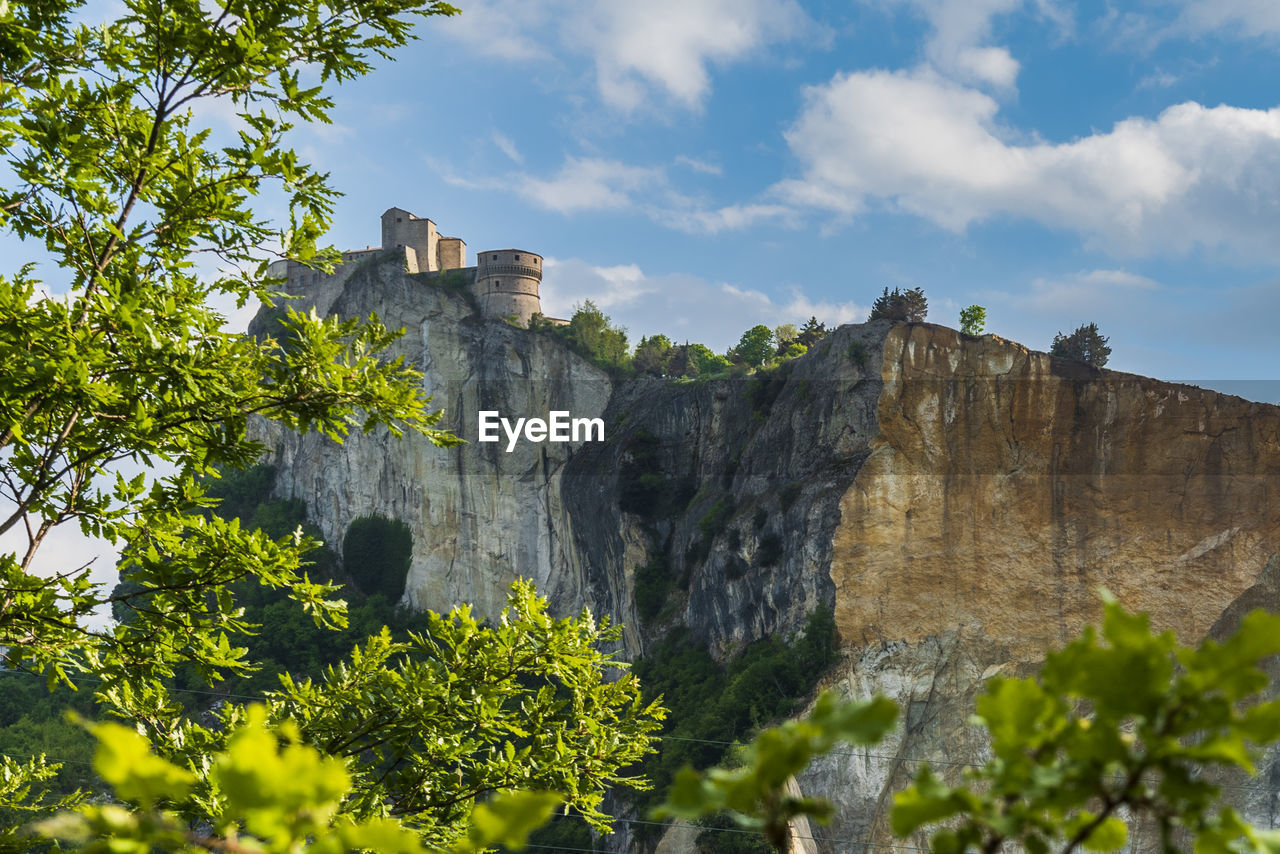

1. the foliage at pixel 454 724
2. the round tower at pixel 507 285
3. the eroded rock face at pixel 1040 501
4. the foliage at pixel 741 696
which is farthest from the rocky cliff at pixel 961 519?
the round tower at pixel 507 285

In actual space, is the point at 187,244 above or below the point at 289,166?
below

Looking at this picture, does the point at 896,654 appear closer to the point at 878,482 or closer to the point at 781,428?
the point at 878,482

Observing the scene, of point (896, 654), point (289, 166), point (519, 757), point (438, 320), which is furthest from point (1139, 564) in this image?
point (438, 320)

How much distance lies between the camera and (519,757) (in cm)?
619

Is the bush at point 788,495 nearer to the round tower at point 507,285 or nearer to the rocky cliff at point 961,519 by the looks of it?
the rocky cliff at point 961,519

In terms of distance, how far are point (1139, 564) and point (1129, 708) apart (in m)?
26.4

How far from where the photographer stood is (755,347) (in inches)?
1950

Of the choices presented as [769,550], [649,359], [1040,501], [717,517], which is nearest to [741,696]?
[769,550]

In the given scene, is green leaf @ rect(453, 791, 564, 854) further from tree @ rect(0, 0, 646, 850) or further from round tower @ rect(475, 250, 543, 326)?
round tower @ rect(475, 250, 543, 326)

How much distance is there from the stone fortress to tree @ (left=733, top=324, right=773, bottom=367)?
9.56m

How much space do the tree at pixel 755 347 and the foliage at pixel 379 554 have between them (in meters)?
19.5

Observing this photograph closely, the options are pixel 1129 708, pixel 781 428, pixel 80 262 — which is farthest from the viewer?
pixel 781 428

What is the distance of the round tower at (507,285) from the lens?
1893 inches

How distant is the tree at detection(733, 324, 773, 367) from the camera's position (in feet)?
160
